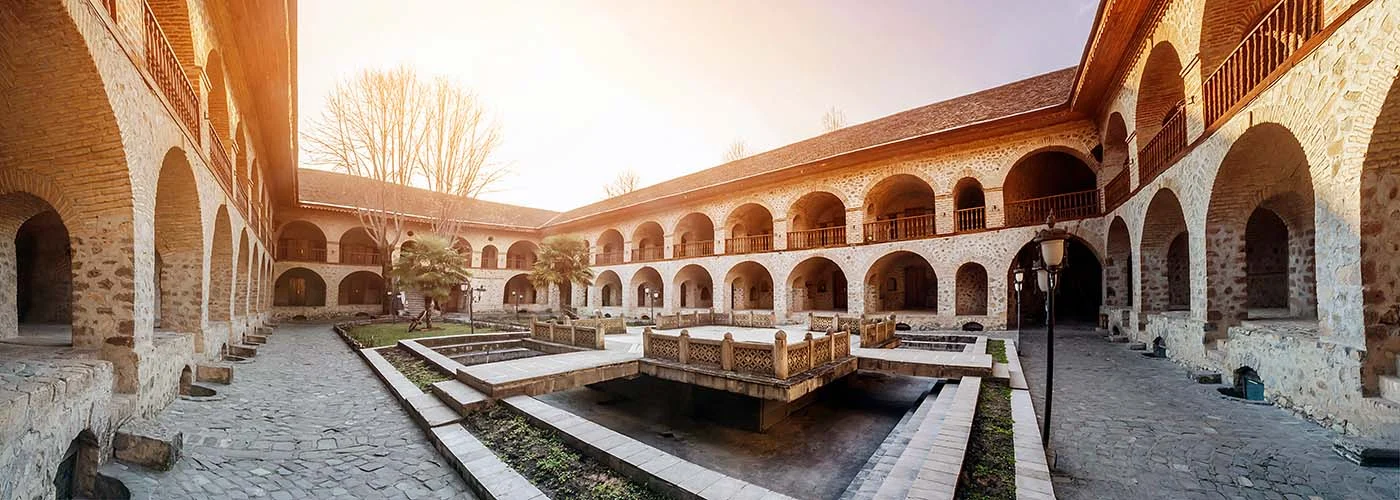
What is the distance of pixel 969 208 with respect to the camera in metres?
16.4

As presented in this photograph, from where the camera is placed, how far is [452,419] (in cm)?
608

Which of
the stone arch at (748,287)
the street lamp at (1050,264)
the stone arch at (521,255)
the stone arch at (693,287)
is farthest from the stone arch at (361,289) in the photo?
the street lamp at (1050,264)

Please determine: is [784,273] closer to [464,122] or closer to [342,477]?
[464,122]

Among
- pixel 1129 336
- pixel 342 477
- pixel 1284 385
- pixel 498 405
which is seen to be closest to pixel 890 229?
pixel 1129 336

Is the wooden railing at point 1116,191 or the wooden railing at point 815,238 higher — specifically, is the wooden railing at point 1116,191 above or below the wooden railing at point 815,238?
above

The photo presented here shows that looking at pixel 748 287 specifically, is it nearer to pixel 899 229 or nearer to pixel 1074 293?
pixel 899 229

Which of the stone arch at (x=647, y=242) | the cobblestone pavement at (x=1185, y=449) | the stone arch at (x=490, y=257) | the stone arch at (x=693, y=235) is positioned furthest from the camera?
the stone arch at (x=490, y=257)


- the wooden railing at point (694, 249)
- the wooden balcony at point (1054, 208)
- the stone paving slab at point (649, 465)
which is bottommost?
the stone paving slab at point (649, 465)

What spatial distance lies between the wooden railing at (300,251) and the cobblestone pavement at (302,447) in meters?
19.9

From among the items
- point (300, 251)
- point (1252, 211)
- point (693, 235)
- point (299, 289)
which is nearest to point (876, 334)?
point (1252, 211)

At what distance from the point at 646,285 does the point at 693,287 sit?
125 inches

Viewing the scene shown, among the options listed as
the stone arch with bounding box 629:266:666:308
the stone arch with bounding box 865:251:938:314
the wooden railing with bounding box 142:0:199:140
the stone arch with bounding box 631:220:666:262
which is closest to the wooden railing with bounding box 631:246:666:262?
the stone arch with bounding box 631:220:666:262

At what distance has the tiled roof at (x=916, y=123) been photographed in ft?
50.1

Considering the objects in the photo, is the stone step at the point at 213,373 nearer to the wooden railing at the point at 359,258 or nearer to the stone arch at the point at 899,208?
the stone arch at the point at 899,208
